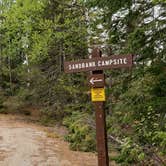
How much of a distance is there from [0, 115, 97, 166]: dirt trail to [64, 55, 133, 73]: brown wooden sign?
3.89 meters

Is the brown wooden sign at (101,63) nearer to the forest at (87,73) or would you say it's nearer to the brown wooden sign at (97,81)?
the brown wooden sign at (97,81)

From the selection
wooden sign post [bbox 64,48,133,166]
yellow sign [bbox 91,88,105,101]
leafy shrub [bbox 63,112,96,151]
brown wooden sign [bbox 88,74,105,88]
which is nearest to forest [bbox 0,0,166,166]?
leafy shrub [bbox 63,112,96,151]

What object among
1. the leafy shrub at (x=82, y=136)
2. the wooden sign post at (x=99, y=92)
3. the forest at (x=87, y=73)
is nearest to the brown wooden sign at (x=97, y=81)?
the wooden sign post at (x=99, y=92)

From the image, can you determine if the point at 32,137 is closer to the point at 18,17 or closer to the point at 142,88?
the point at 142,88

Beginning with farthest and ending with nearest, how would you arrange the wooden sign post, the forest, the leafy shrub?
the leafy shrub
the forest
the wooden sign post

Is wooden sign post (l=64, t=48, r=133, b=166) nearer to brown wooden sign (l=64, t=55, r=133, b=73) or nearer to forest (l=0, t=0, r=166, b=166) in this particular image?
brown wooden sign (l=64, t=55, r=133, b=73)

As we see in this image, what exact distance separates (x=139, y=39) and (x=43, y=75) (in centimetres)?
1413

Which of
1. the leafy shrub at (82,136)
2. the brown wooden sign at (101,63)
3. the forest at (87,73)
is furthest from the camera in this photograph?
the leafy shrub at (82,136)

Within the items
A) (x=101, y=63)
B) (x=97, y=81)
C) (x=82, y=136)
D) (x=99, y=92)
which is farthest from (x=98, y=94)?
(x=82, y=136)

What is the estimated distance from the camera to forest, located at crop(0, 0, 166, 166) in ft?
25.1

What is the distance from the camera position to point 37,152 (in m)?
11.4

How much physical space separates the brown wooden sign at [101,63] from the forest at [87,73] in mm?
1136

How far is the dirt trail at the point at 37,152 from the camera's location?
33.2 feet

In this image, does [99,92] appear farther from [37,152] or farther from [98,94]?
[37,152]
